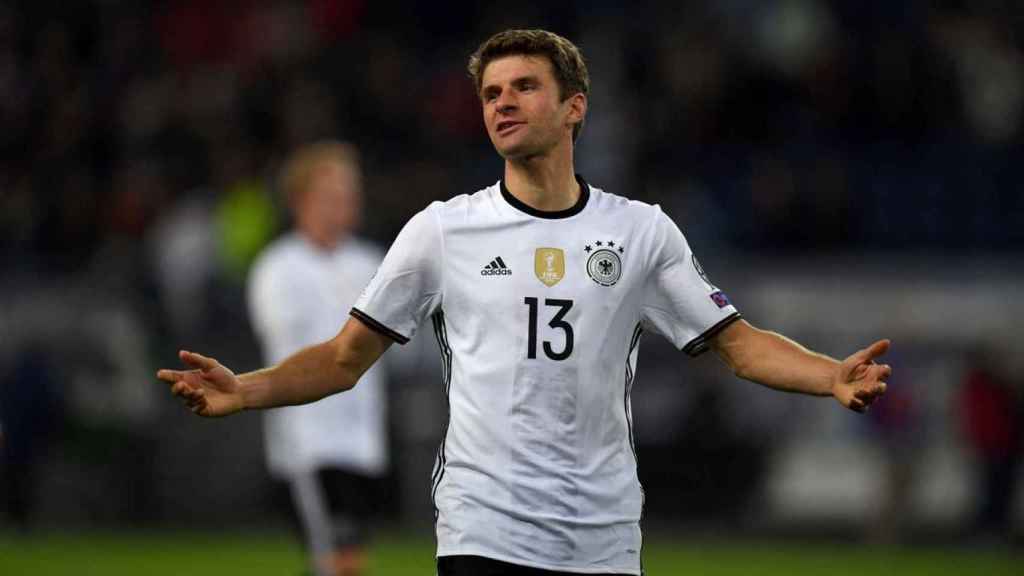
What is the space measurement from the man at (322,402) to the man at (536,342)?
11.6 feet

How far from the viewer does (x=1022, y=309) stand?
18.1 meters

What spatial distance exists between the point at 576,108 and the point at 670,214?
39.0 feet

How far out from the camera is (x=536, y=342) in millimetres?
5613

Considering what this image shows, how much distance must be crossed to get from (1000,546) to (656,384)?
11.6 ft

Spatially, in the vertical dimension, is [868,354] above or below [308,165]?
below

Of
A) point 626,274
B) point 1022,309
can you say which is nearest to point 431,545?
point 1022,309

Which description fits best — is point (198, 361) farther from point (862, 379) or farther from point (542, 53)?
point (862, 379)

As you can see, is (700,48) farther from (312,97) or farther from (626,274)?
(626,274)

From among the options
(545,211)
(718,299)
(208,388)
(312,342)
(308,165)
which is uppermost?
(308,165)

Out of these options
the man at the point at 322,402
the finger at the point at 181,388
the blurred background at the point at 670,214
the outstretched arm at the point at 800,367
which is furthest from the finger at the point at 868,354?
the blurred background at the point at 670,214

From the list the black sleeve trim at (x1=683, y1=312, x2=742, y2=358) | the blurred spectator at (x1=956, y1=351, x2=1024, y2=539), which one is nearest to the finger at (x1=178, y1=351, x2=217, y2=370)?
the black sleeve trim at (x1=683, y1=312, x2=742, y2=358)

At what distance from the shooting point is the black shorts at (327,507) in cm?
930

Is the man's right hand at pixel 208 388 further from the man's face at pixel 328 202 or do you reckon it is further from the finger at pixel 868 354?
the man's face at pixel 328 202

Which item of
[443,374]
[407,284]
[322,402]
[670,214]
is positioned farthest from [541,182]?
[670,214]
